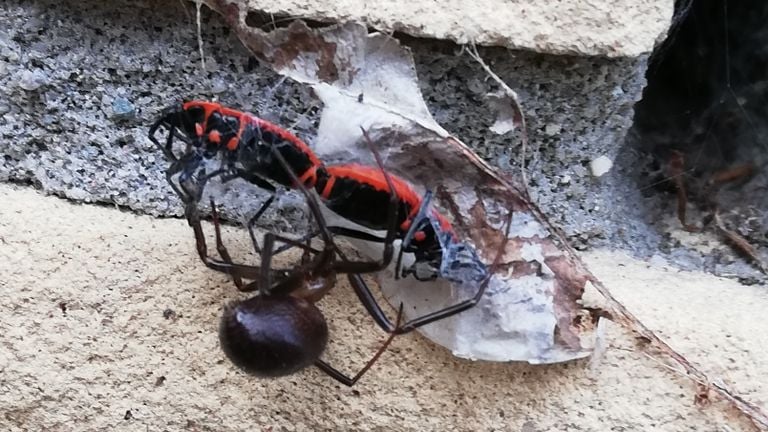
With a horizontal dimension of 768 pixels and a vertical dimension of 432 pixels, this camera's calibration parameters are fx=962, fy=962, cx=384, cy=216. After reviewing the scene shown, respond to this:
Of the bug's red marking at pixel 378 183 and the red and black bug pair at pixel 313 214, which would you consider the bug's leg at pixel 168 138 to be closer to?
the red and black bug pair at pixel 313 214

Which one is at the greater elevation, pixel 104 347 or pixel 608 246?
pixel 608 246

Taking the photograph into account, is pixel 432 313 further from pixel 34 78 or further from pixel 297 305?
pixel 34 78

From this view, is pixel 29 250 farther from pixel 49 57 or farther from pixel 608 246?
pixel 608 246

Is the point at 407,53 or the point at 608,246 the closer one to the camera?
the point at 407,53

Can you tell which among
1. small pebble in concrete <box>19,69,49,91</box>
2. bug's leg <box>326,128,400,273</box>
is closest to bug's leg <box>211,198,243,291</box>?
bug's leg <box>326,128,400,273</box>

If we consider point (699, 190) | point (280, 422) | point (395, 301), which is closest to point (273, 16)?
point (395, 301)

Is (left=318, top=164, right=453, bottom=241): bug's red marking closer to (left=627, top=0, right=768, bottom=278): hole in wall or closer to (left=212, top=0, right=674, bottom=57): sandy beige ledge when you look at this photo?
(left=212, top=0, right=674, bottom=57): sandy beige ledge
